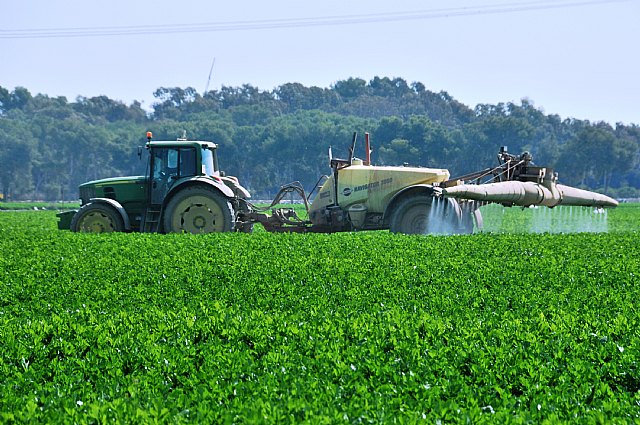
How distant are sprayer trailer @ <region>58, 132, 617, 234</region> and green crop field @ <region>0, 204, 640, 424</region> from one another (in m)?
4.44

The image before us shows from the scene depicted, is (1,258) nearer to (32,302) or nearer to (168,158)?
(32,302)

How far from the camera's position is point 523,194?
A: 2023 centimetres

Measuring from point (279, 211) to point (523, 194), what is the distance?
18.9ft

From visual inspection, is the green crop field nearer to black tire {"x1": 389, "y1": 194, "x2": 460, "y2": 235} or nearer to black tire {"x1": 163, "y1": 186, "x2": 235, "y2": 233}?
black tire {"x1": 163, "y1": 186, "x2": 235, "y2": 233}

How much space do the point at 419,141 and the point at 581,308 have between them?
89180 millimetres

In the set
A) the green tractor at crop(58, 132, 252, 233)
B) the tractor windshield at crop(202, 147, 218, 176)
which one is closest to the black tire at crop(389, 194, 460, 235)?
the green tractor at crop(58, 132, 252, 233)

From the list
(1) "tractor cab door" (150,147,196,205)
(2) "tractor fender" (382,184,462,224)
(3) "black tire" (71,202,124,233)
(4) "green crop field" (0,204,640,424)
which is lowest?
(4) "green crop field" (0,204,640,424)

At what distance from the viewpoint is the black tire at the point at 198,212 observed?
760 inches

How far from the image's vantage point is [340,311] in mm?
10398

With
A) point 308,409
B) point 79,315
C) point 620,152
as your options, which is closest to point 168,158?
point 79,315

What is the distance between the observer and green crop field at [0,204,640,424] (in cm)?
641

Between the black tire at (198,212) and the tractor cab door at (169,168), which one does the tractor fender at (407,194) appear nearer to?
the black tire at (198,212)

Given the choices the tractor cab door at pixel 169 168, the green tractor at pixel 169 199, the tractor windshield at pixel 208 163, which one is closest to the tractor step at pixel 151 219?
the green tractor at pixel 169 199

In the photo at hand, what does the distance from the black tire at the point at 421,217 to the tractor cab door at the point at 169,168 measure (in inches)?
187
